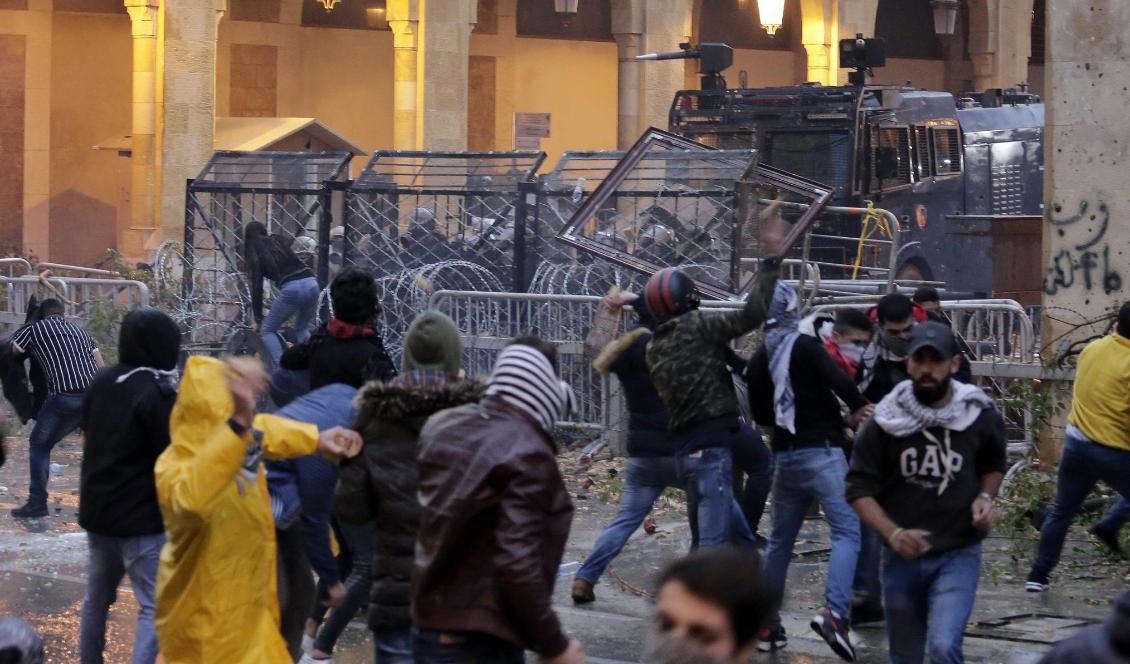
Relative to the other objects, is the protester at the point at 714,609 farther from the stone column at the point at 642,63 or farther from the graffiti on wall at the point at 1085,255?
the stone column at the point at 642,63

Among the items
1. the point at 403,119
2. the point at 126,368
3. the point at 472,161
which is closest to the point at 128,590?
the point at 126,368

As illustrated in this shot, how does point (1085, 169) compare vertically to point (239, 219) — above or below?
above

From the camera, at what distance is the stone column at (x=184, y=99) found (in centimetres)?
2023

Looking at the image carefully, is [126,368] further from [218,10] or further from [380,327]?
[218,10]

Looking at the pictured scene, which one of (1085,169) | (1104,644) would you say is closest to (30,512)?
(1085,169)

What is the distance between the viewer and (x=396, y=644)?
5062 millimetres

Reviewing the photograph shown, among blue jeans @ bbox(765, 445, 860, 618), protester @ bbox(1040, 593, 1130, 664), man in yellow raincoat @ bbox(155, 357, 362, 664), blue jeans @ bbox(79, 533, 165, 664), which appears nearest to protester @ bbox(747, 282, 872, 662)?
blue jeans @ bbox(765, 445, 860, 618)

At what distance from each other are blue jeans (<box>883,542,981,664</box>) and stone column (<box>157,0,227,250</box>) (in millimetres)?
16129

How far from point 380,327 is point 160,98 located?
8571mm

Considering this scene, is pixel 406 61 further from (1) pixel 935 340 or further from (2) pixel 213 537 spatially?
(2) pixel 213 537

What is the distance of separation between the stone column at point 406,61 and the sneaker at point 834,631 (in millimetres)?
16488

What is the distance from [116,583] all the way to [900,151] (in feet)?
40.6

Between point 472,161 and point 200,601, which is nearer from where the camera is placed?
point 200,601

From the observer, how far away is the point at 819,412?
7152 mm
